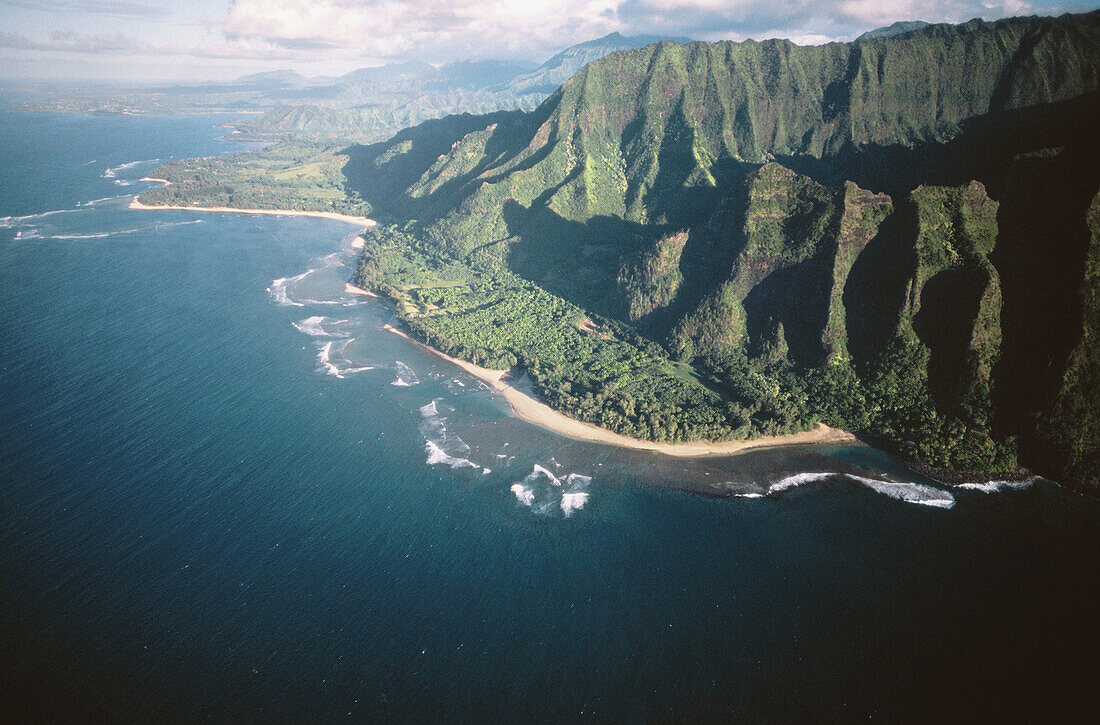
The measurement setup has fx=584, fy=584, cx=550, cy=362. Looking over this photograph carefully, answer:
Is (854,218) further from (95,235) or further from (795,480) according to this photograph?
(95,235)

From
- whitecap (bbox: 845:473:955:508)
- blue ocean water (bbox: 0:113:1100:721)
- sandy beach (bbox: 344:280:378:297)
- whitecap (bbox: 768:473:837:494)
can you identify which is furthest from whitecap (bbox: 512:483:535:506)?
sandy beach (bbox: 344:280:378:297)

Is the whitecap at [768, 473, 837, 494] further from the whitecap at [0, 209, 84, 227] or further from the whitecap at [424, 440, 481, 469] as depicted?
the whitecap at [0, 209, 84, 227]

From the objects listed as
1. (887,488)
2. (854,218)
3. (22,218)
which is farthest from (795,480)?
(22,218)

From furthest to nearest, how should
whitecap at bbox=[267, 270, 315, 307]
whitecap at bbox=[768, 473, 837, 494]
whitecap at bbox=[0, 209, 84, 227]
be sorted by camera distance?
whitecap at bbox=[0, 209, 84, 227], whitecap at bbox=[267, 270, 315, 307], whitecap at bbox=[768, 473, 837, 494]

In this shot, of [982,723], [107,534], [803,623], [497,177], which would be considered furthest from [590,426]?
[497,177]

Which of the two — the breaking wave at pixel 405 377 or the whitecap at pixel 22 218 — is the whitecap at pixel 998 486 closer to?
the breaking wave at pixel 405 377

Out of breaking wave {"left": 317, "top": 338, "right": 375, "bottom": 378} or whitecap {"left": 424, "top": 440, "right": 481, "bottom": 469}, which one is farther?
breaking wave {"left": 317, "top": 338, "right": 375, "bottom": 378}

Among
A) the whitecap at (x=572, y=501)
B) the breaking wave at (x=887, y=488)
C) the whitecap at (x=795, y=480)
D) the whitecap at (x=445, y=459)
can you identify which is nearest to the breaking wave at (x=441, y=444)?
the whitecap at (x=445, y=459)
